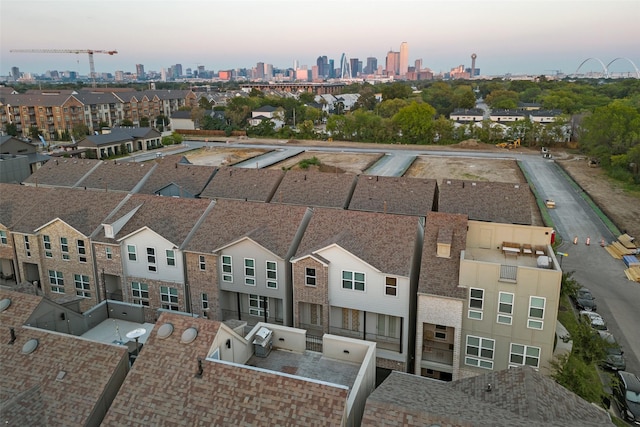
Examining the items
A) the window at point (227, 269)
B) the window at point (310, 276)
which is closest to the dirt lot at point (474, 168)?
the window at point (310, 276)

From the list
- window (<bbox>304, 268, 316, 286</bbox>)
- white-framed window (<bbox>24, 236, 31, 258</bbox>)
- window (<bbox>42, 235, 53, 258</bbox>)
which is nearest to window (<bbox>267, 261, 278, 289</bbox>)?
window (<bbox>304, 268, 316, 286</bbox>)

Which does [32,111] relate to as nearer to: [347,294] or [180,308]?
[180,308]

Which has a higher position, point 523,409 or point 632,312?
point 523,409

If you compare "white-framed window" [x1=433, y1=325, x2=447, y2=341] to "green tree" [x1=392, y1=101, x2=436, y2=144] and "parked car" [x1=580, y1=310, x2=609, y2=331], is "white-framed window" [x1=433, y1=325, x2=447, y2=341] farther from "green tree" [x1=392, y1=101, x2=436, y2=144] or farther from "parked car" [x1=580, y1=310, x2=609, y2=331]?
"green tree" [x1=392, y1=101, x2=436, y2=144]

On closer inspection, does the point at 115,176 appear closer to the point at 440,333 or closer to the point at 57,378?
the point at 57,378

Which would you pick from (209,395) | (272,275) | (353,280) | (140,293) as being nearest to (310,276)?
(353,280)

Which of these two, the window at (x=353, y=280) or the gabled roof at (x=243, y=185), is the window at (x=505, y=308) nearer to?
the window at (x=353, y=280)

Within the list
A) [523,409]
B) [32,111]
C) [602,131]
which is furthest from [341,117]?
[523,409]
